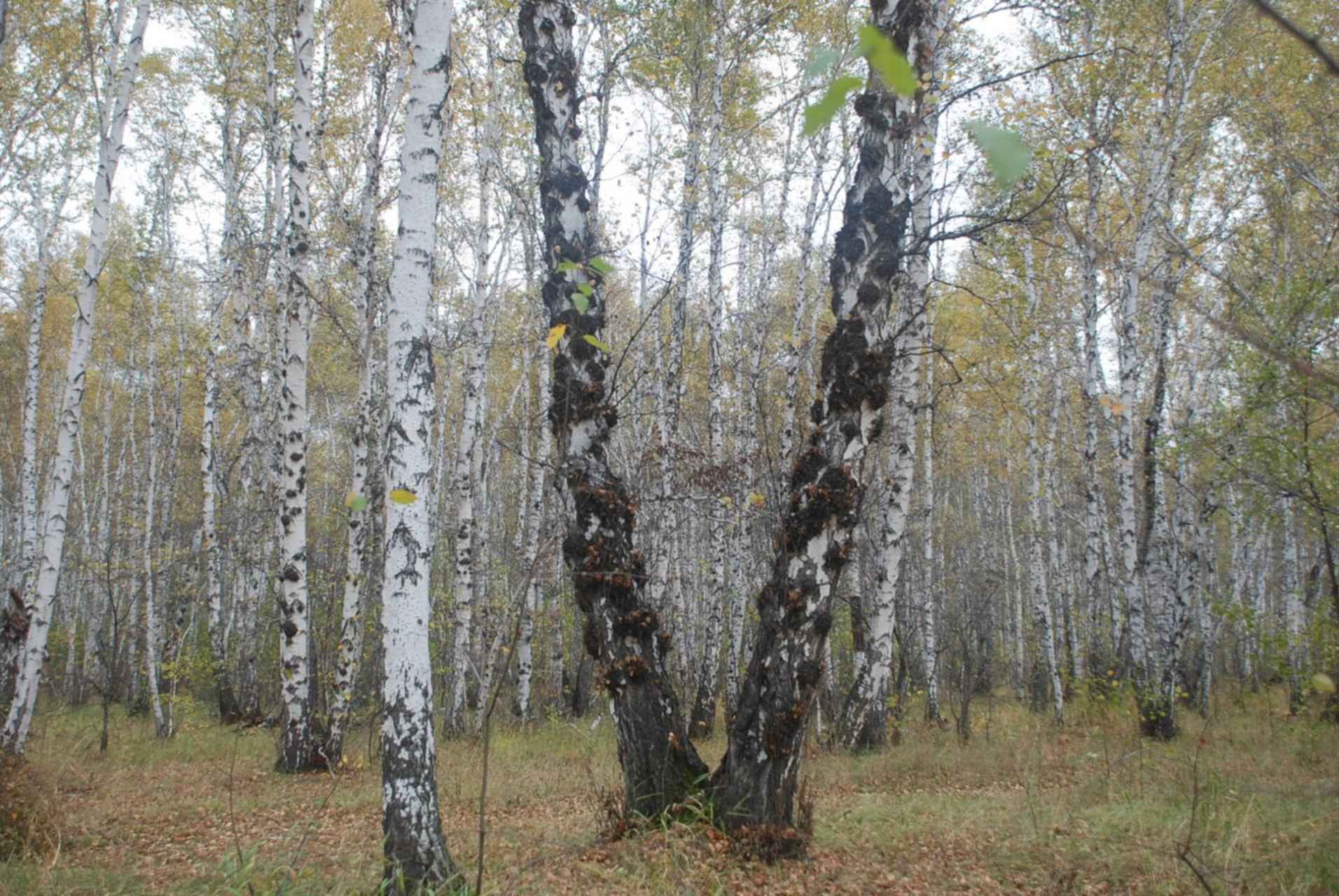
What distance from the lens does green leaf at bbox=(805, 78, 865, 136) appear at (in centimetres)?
91

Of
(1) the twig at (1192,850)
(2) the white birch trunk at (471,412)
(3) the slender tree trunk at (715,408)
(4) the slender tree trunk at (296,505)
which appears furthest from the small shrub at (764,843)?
(2) the white birch trunk at (471,412)

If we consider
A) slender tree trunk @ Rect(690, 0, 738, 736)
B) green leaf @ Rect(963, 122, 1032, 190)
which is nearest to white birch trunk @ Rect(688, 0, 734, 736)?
slender tree trunk @ Rect(690, 0, 738, 736)

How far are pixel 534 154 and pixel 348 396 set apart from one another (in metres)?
12.2

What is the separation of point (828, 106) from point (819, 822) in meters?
6.08

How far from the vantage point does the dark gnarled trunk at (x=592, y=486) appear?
5.20 meters

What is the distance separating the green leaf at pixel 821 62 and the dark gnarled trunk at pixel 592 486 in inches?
162

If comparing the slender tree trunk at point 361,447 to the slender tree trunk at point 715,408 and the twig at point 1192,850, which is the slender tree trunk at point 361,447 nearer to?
the slender tree trunk at point 715,408

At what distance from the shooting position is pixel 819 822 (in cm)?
598

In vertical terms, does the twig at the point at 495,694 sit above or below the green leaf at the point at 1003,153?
below

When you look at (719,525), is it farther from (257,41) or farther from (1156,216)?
(257,41)

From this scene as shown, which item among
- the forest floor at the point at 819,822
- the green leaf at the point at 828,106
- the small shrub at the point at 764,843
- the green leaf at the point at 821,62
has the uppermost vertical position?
the green leaf at the point at 821,62

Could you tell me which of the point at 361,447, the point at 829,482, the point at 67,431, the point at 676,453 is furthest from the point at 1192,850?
the point at 67,431

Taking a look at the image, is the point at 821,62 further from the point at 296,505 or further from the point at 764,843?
the point at 296,505

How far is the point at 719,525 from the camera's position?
464 inches
